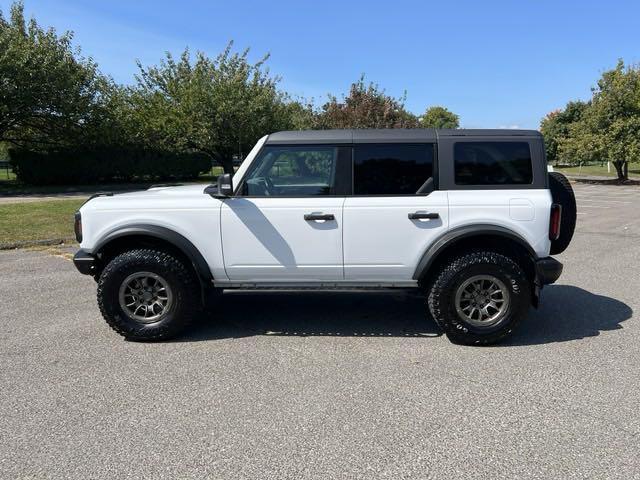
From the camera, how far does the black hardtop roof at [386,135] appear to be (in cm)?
443

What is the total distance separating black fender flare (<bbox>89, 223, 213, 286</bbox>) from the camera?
14.5 feet

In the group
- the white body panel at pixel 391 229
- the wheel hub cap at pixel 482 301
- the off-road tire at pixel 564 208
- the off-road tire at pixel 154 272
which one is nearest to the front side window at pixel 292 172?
the white body panel at pixel 391 229

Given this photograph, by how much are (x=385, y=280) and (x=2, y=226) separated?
390 inches

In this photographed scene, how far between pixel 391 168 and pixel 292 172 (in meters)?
0.87

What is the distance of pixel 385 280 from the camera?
452 cm

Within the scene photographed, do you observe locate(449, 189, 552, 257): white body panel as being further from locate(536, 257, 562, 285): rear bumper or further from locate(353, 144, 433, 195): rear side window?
locate(353, 144, 433, 195): rear side window

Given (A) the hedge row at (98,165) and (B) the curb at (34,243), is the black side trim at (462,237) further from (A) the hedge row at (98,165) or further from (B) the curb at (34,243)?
(A) the hedge row at (98,165)

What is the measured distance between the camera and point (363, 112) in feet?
73.4

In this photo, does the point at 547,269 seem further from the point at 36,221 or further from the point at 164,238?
the point at 36,221

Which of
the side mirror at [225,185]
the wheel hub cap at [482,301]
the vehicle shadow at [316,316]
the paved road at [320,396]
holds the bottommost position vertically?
the paved road at [320,396]

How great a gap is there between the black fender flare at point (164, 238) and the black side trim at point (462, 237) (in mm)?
1920

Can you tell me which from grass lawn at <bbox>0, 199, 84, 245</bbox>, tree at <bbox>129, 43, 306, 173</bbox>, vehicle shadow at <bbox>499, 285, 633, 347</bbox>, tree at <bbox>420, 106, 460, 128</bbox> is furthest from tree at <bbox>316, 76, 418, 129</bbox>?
tree at <bbox>420, 106, 460, 128</bbox>

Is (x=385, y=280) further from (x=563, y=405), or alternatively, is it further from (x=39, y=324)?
(x=39, y=324)


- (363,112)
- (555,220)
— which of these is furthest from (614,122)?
(555,220)
